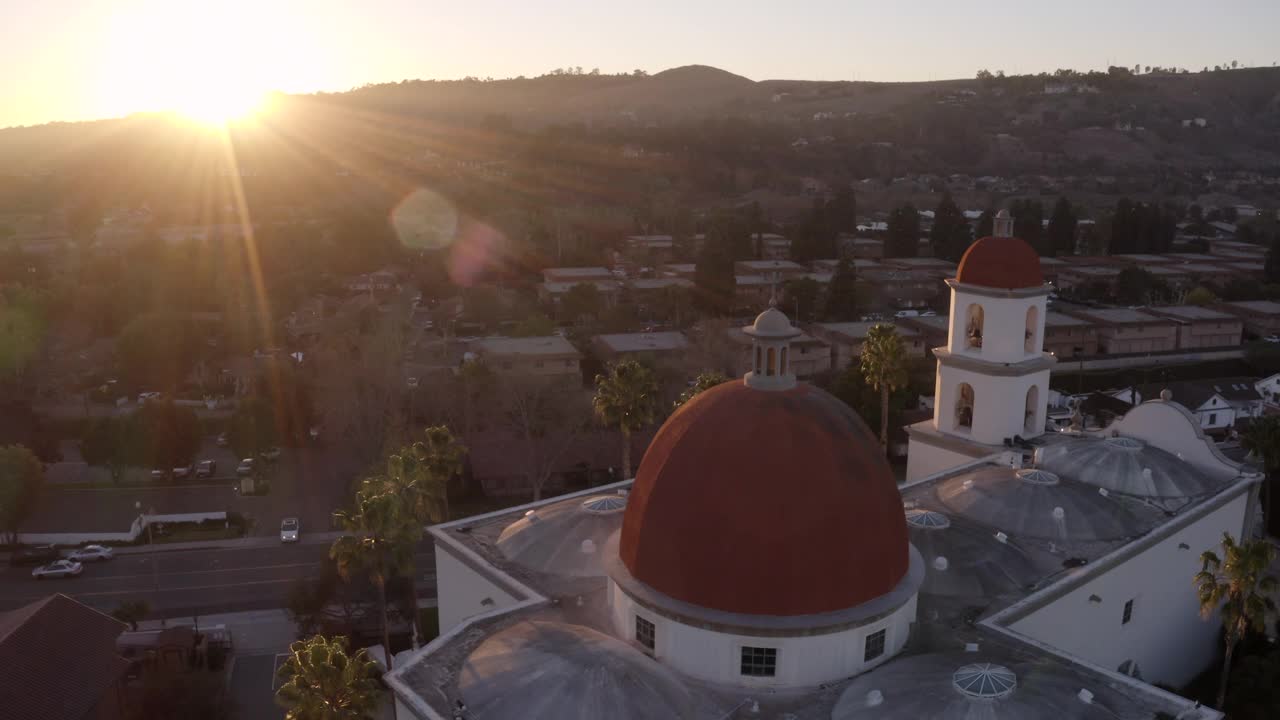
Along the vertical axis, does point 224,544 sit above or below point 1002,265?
below

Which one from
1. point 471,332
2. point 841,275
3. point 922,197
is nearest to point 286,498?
point 471,332

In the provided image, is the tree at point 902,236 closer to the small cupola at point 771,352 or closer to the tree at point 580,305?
the tree at point 580,305

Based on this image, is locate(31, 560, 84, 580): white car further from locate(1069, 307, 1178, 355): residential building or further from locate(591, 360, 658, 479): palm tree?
locate(1069, 307, 1178, 355): residential building

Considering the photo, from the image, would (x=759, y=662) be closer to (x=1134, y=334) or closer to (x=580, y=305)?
(x=580, y=305)

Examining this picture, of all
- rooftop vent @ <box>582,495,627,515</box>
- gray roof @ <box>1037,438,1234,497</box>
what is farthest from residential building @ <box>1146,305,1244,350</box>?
rooftop vent @ <box>582,495,627,515</box>

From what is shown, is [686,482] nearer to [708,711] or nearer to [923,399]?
[708,711]

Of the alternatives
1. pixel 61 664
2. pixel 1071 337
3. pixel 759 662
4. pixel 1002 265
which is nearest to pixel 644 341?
pixel 1071 337

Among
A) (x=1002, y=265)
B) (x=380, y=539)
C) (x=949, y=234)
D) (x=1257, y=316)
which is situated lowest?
(x=1257, y=316)
